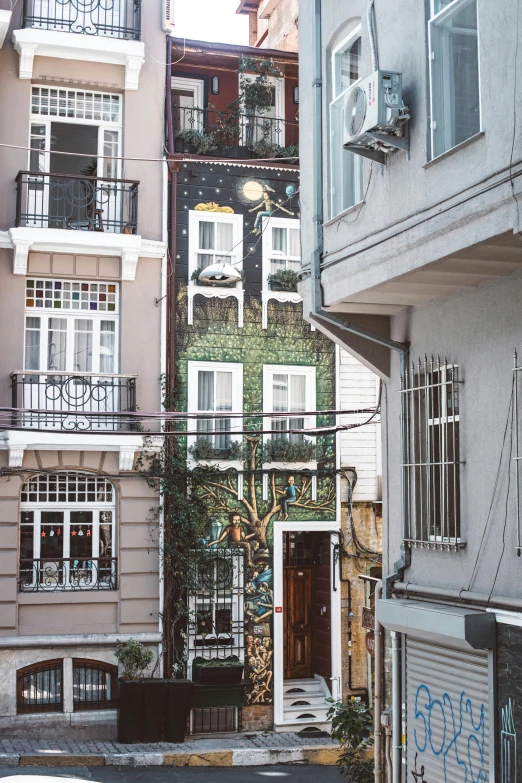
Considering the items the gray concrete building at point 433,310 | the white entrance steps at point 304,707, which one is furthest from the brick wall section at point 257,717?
the gray concrete building at point 433,310

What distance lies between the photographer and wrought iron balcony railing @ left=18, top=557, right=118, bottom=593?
21.1 meters

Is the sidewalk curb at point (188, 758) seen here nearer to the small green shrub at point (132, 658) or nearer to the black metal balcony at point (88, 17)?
the small green shrub at point (132, 658)

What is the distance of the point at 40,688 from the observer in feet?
68.5

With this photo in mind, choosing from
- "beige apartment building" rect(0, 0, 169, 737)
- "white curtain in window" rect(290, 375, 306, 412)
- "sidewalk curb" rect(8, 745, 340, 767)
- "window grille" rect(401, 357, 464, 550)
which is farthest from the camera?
"white curtain in window" rect(290, 375, 306, 412)

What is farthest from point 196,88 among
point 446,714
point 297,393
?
point 446,714

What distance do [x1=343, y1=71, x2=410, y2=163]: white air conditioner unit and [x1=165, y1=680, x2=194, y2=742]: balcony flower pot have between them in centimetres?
1290

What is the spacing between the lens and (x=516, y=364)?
10.1 metres

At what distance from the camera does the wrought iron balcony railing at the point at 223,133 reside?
23016mm

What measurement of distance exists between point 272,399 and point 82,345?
4.22 meters

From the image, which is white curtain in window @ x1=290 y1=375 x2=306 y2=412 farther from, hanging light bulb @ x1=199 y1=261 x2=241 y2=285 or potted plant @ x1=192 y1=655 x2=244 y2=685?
potted plant @ x1=192 y1=655 x2=244 y2=685

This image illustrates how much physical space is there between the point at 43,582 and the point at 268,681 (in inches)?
201

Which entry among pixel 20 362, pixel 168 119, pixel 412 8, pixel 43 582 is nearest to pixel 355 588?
pixel 43 582

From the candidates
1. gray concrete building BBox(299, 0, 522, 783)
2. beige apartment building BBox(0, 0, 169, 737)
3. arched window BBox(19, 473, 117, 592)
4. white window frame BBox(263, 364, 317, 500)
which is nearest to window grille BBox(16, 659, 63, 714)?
beige apartment building BBox(0, 0, 169, 737)

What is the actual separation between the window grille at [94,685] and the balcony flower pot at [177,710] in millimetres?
1300
